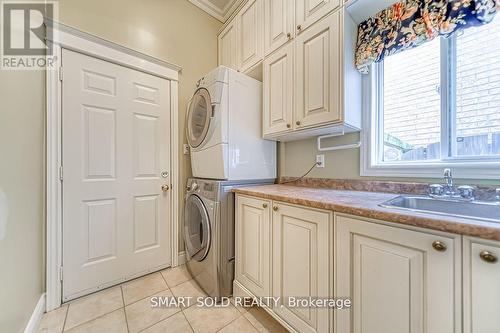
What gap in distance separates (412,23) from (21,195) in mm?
2609

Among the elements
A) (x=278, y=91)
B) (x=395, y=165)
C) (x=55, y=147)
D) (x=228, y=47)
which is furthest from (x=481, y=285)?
(x=228, y=47)

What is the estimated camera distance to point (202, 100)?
71.9 inches

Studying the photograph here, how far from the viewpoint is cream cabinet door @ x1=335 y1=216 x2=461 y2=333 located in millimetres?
678

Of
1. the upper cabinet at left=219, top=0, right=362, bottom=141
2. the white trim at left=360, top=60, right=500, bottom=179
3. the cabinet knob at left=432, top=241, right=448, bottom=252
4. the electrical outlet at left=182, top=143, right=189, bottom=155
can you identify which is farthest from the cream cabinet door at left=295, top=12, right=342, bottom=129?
the electrical outlet at left=182, top=143, right=189, bottom=155

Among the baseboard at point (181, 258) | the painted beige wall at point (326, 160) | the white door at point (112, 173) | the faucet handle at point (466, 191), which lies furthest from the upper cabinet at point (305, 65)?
the baseboard at point (181, 258)

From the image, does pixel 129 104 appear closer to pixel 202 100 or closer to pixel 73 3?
pixel 202 100

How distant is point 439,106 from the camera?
4.20 ft

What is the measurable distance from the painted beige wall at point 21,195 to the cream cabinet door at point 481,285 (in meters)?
1.94

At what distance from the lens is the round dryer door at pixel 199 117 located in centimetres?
174

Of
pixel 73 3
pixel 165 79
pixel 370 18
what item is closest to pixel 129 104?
pixel 165 79

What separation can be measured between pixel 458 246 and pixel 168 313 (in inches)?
67.9

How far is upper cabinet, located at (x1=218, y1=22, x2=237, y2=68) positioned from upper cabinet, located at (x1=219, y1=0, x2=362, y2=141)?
1.01 ft

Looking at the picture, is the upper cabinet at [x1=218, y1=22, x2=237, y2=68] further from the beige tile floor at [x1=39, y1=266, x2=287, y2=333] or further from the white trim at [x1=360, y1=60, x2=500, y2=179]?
the beige tile floor at [x1=39, y1=266, x2=287, y2=333]

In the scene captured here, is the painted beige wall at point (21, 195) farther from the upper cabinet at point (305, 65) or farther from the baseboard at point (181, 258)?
the upper cabinet at point (305, 65)
